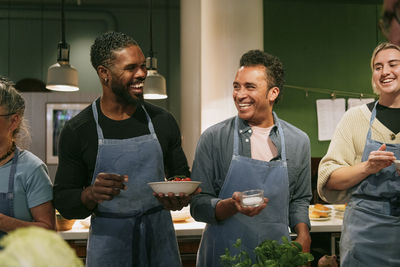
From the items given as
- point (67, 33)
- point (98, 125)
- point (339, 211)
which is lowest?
point (339, 211)

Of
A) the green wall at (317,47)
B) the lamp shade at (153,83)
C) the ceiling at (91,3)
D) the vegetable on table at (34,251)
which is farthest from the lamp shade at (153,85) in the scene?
the vegetable on table at (34,251)

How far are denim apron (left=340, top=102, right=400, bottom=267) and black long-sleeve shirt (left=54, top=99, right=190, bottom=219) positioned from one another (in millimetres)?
935

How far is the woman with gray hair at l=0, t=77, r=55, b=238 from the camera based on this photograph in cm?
201

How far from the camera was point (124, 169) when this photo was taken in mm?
2209

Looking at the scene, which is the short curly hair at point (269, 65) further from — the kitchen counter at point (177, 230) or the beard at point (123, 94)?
the kitchen counter at point (177, 230)

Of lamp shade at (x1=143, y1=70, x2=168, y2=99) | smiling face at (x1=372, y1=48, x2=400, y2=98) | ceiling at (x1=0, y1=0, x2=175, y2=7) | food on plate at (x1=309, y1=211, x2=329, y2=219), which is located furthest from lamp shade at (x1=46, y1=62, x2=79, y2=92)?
→ ceiling at (x1=0, y1=0, x2=175, y2=7)

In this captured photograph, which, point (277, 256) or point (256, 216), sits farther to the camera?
point (256, 216)

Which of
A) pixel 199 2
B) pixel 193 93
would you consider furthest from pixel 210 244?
pixel 199 2

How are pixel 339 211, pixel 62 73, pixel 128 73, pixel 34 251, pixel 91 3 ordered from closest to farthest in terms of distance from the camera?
pixel 34 251 < pixel 128 73 < pixel 339 211 < pixel 62 73 < pixel 91 3

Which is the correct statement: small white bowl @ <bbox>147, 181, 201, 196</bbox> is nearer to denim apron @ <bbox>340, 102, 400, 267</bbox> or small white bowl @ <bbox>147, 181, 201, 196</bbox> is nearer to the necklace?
the necklace

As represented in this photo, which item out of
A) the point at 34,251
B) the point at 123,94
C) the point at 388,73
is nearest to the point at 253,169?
the point at 123,94

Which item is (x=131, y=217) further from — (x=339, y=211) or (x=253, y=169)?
(x=339, y=211)

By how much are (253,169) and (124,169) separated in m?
0.64

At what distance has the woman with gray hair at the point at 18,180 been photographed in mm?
2012
